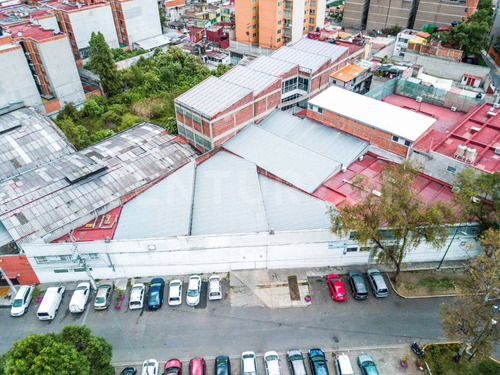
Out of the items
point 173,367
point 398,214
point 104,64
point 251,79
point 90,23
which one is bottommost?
point 173,367

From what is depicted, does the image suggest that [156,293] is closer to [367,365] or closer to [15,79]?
[367,365]

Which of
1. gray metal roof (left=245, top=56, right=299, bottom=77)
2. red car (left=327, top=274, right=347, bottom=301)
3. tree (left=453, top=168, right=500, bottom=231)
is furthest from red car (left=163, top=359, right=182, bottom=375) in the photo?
gray metal roof (left=245, top=56, right=299, bottom=77)

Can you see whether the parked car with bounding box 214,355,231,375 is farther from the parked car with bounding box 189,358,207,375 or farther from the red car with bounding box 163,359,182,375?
the red car with bounding box 163,359,182,375

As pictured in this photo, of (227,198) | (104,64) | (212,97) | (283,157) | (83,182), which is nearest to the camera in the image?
(227,198)

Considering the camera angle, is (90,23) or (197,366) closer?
(197,366)

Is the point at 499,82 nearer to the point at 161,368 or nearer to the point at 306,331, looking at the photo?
the point at 306,331

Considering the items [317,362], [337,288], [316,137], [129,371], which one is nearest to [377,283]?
[337,288]
